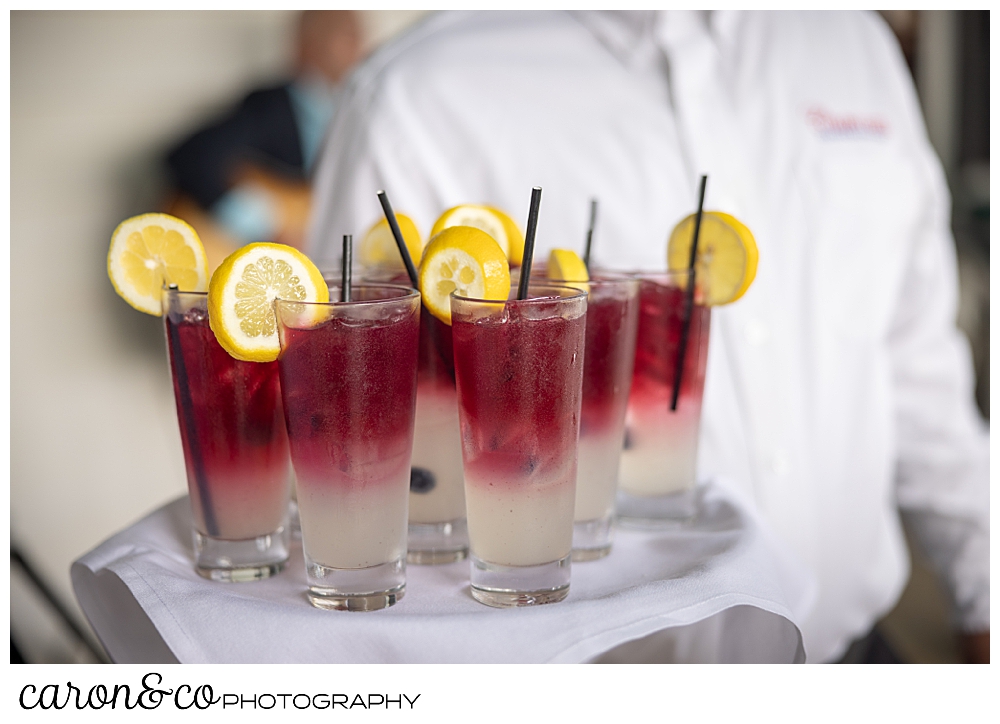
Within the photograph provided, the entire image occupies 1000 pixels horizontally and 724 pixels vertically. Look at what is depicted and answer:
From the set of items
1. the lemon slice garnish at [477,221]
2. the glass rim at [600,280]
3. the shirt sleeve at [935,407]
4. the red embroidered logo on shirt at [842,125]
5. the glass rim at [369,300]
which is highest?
the red embroidered logo on shirt at [842,125]

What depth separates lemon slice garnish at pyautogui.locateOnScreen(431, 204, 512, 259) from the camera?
843mm

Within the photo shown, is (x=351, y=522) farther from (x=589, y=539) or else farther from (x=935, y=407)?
(x=935, y=407)

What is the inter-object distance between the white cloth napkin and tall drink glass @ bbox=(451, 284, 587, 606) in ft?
0.13

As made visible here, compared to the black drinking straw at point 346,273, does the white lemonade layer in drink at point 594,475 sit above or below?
below

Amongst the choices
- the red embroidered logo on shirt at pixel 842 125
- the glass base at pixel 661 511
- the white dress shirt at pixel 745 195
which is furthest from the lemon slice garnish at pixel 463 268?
the red embroidered logo on shirt at pixel 842 125

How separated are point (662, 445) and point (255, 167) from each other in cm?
254

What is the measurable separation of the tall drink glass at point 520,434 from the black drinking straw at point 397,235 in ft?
0.31

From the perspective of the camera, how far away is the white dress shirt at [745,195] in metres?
1.50

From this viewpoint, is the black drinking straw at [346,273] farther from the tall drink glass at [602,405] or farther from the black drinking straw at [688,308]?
the black drinking straw at [688,308]

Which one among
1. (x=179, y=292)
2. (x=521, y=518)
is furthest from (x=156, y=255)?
(x=521, y=518)

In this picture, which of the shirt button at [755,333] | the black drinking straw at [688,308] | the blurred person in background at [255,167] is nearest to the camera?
the black drinking straw at [688,308]

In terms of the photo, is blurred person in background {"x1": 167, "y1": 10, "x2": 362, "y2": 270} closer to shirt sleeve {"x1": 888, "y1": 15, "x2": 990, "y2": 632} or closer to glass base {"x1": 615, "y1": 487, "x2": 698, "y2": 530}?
shirt sleeve {"x1": 888, "y1": 15, "x2": 990, "y2": 632}

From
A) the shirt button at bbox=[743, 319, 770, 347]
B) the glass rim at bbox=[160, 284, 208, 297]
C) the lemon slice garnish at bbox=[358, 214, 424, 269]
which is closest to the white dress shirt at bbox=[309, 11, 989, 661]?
the shirt button at bbox=[743, 319, 770, 347]
